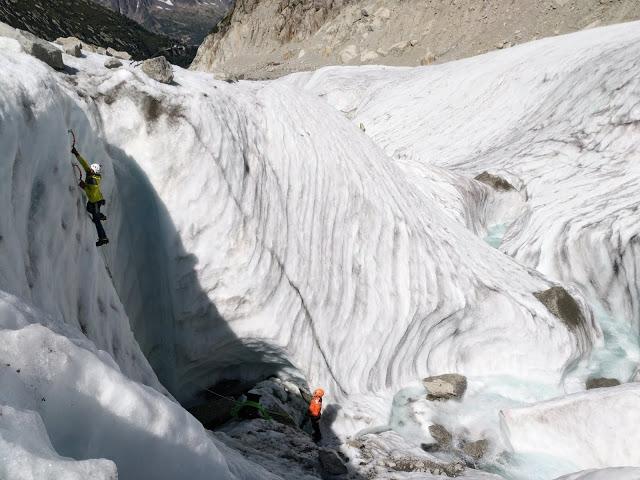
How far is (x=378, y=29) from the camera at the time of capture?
4628 cm

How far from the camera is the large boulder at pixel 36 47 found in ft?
21.4

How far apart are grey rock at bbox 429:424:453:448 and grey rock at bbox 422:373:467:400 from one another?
74 cm

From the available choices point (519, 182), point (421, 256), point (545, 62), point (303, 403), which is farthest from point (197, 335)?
point (545, 62)

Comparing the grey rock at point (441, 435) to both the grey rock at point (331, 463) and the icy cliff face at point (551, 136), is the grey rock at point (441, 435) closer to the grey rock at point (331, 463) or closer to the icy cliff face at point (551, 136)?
the grey rock at point (331, 463)

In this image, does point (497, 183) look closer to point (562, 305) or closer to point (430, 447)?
point (562, 305)

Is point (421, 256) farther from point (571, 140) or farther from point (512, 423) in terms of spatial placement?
point (571, 140)

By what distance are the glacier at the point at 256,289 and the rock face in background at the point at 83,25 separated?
203 ft

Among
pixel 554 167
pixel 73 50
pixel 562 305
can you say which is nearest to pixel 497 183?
pixel 554 167

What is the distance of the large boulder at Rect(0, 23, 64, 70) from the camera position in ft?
21.4

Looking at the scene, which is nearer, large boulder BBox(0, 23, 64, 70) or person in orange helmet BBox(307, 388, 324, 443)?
large boulder BBox(0, 23, 64, 70)

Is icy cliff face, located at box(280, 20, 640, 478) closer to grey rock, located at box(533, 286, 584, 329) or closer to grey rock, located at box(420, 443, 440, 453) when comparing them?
grey rock, located at box(420, 443, 440, 453)

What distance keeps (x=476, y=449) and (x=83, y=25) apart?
113541mm

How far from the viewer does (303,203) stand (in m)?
9.45

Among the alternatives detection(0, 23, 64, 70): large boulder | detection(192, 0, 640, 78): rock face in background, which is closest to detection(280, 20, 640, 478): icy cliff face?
detection(0, 23, 64, 70): large boulder
